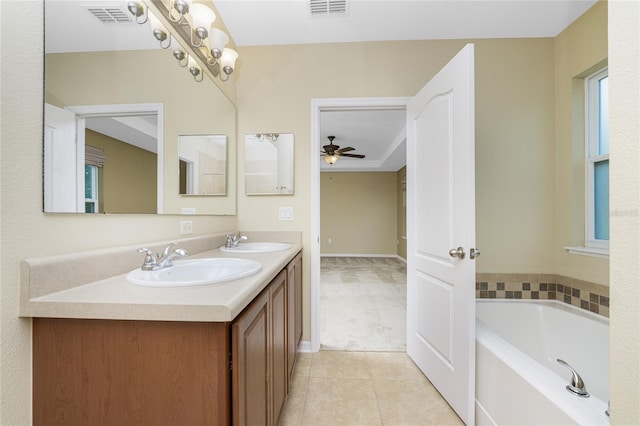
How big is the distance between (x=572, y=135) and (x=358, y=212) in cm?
527

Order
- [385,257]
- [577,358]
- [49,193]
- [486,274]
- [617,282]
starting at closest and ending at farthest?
[617,282], [49,193], [577,358], [486,274], [385,257]

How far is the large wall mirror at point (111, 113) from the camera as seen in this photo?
0.79 m

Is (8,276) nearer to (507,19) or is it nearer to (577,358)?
(577,358)

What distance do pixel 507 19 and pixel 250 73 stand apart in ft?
6.36

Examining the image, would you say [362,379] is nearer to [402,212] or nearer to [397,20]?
[397,20]

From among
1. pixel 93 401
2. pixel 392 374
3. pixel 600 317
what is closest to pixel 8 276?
pixel 93 401

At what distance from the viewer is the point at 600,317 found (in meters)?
1.56

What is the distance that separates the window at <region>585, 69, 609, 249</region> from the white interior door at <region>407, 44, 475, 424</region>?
3.66 ft

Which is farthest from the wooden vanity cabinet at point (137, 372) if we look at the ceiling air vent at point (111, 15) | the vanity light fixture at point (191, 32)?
the vanity light fixture at point (191, 32)

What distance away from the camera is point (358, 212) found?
697cm

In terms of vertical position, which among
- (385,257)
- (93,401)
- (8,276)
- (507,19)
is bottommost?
(385,257)

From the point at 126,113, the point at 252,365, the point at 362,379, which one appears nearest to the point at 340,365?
the point at 362,379

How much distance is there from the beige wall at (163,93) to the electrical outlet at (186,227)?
0.08 m

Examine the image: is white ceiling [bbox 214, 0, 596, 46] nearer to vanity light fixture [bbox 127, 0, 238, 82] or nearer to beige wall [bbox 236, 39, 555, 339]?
beige wall [bbox 236, 39, 555, 339]
